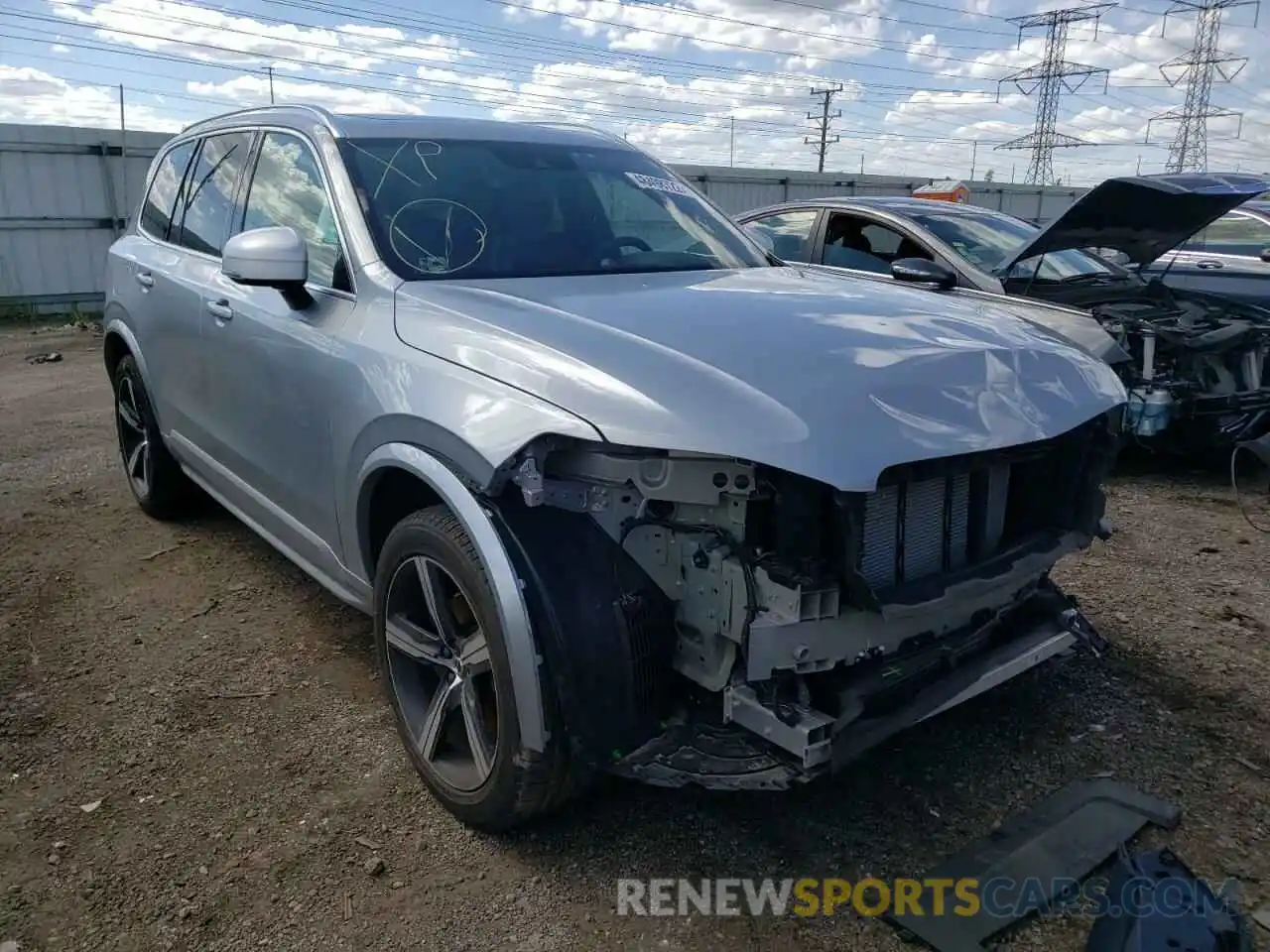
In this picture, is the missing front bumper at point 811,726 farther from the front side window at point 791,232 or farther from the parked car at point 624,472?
the front side window at point 791,232

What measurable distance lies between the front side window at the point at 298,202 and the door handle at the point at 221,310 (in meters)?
0.32

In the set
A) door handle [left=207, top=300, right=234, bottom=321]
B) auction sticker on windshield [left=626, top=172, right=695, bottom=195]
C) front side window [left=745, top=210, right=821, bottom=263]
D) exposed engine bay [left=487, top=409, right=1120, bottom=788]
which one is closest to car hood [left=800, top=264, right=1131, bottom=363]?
front side window [left=745, top=210, right=821, bottom=263]

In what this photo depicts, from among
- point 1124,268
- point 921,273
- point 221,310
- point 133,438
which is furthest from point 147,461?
point 1124,268

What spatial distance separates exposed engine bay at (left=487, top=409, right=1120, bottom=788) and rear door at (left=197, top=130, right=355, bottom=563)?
1.03m

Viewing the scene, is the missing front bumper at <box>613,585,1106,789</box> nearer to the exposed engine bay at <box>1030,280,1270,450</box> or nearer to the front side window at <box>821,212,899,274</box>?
the exposed engine bay at <box>1030,280,1270,450</box>

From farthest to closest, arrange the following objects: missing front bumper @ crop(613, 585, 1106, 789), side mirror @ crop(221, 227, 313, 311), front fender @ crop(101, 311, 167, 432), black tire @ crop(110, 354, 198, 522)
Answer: black tire @ crop(110, 354, 198, 522) → front fender @ crop(101, 311, 167, 432) → side mirror @ crop(221, 227, 313, 311) → missing front bumper @ crop(613, 585, 1106, 789)

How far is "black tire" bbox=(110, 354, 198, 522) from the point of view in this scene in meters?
4.97

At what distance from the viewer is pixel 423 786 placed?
9.64 feet

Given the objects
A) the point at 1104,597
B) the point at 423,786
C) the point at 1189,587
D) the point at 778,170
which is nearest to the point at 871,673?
the point at 423,786

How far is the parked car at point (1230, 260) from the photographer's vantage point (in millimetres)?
8281

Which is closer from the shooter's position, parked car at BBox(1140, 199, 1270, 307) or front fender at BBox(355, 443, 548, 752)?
front fender at BBox(355, 443, 548, 752)

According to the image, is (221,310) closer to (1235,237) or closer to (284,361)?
(284,361)

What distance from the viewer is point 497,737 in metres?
2.53

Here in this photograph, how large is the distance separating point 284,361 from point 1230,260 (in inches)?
352
